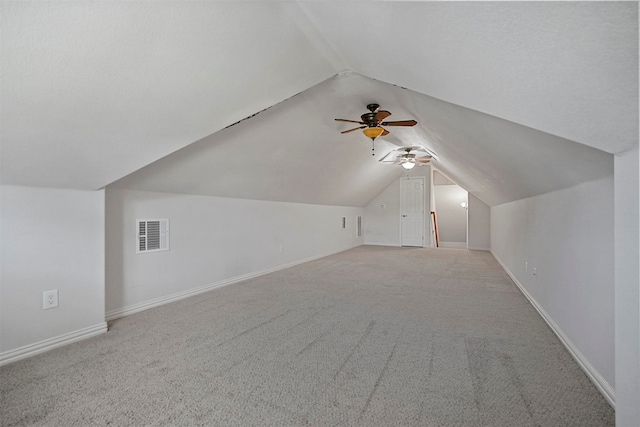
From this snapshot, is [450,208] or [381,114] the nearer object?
[381,114]

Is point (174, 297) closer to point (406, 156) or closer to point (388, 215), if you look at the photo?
point (406, 156)

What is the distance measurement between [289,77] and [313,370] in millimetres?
2157

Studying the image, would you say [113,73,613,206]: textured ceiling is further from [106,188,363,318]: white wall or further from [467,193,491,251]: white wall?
[467,193,491,251]: white wall

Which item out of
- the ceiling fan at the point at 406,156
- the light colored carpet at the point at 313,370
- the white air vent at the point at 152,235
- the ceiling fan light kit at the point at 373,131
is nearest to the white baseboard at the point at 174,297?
the light colored carpet at the point at 313,370

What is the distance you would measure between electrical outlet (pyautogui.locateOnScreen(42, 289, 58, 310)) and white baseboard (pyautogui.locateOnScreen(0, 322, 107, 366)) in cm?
25

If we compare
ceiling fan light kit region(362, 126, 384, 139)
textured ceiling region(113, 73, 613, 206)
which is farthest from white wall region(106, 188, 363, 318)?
ceiling fan light kit region(362, 126, 384, 139)

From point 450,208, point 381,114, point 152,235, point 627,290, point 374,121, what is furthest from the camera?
point 450,208

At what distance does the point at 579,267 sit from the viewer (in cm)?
229

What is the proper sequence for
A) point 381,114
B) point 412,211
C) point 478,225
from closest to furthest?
point 381,114 < point 478,225 < point 412,211

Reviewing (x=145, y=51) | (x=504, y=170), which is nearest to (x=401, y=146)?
(x=504, y=170)

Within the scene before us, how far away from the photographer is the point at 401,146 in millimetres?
6051

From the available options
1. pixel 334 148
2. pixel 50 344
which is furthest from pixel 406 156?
pixel 50 344

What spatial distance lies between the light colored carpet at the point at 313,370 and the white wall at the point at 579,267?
0.17 meters

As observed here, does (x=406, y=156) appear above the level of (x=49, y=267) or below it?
above
